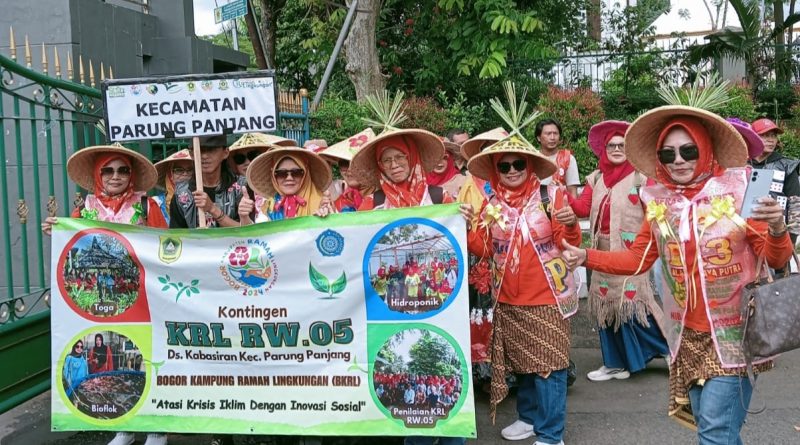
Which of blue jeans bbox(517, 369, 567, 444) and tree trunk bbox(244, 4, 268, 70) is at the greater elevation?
tree trunk bbox(244, 4, 268, 70)

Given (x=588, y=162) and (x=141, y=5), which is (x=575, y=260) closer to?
(x=588, y=162)

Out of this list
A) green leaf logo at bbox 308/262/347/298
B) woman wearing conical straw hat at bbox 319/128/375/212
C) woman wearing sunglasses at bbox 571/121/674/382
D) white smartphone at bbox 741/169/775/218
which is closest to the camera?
white smartphone at bbox 741/169/775/218

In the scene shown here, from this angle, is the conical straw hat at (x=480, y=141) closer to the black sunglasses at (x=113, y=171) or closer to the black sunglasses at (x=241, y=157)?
the black sunglasses at (x=241, y=157)

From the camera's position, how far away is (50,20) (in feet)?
23.5

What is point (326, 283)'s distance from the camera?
4.09 meters

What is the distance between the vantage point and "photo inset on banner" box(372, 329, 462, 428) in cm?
395

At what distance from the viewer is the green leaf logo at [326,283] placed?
4.07 meters

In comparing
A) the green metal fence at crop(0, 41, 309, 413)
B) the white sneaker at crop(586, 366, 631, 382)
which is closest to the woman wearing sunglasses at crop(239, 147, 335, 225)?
the green metal fence at crop(0, 41, 309, 413)

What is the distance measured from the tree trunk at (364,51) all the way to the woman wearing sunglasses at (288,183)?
614 centimetres

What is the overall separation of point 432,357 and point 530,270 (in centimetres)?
82

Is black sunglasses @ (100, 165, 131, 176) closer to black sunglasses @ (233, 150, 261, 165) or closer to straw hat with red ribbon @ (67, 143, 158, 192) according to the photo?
straw hat with red ribbon @ (67, 143, 158, 192)

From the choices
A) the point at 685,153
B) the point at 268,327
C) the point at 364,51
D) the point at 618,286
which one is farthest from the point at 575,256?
the point at 364,51

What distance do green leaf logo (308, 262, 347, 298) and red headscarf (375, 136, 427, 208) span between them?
61 centimetres

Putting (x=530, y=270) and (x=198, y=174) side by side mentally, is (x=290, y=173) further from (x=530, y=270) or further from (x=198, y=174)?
(x=530, y=270)
